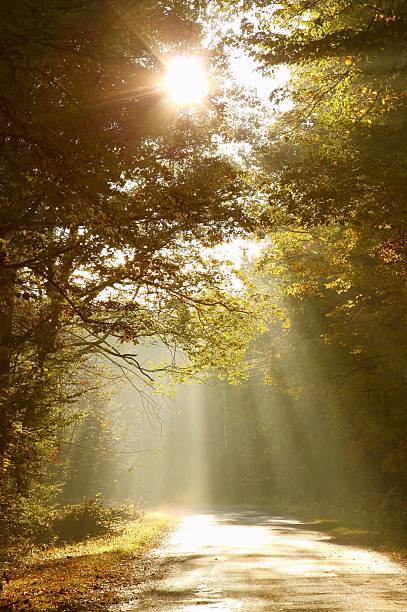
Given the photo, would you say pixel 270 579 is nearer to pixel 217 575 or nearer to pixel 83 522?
pixel 217 575

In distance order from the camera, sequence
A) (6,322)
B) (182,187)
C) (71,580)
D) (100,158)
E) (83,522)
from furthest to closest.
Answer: (83,522) → (6,322) → (71,580) → (182,187) → (100,158)

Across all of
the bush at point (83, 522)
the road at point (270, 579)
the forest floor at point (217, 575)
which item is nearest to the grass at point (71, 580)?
the forest floor at point (217, 575)

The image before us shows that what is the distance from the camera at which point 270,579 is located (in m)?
11.7

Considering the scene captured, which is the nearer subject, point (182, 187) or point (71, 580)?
point (182, 187)

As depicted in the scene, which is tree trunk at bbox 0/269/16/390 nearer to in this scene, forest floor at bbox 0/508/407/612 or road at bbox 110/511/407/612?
forest floor at bbox 0/508/407/612

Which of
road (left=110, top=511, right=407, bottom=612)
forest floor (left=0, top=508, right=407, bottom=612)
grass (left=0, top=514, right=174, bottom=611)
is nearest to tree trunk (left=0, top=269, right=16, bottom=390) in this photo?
grass (left=0, top=514, right=174, bottom=611)

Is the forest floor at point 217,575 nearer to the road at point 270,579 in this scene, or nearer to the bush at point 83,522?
the road at point 270,579

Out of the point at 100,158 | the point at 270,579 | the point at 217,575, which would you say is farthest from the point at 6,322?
the point at 270,579

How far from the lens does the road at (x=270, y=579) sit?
9.32 meters

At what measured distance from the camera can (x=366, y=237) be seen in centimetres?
1471

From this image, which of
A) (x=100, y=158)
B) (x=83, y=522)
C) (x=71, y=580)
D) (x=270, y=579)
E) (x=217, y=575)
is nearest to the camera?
(x=100, y=158)

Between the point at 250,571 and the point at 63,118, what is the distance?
31.4 ft

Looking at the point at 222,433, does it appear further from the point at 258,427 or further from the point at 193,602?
the point at 193,602

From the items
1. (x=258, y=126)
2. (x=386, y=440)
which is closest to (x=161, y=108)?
(x=258, y=126)
